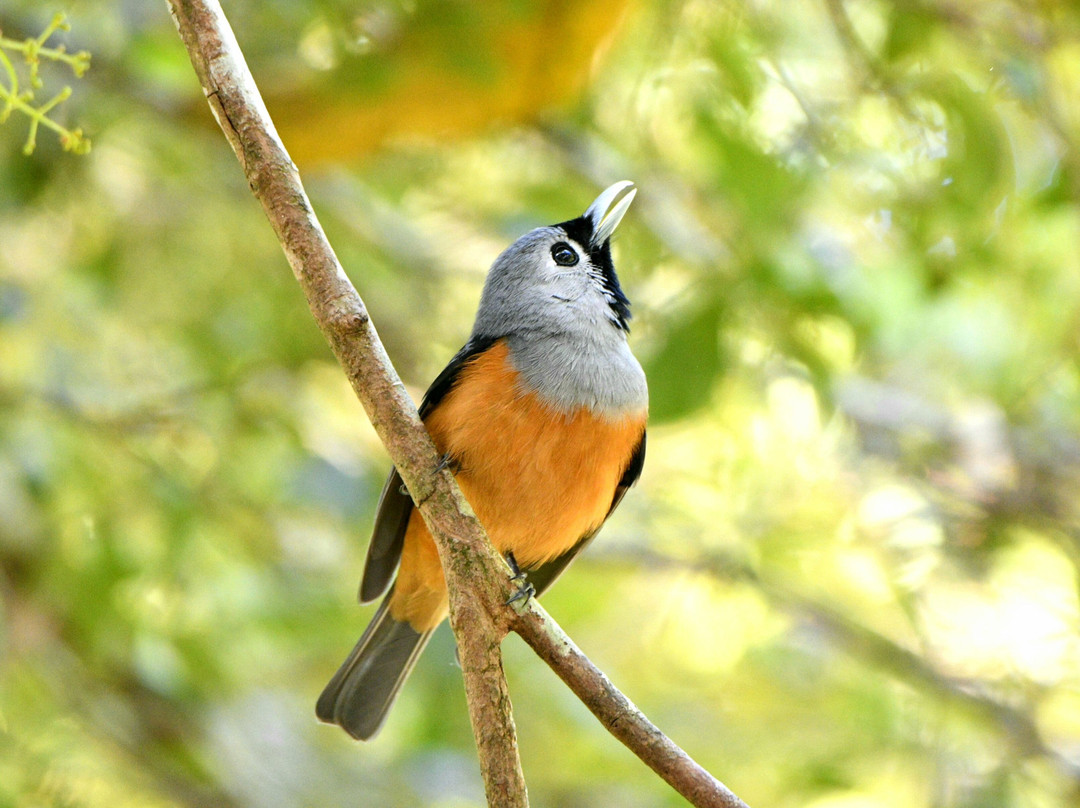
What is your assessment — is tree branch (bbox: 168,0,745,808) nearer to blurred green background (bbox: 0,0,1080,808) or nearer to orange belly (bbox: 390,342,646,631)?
orange belly (bbox: 390,342,646,631)

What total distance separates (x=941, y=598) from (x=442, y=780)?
8.34ft

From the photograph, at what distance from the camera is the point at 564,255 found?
167 inches

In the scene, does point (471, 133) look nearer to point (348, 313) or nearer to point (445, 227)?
point (445, 227)

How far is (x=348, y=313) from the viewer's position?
2.37 meters

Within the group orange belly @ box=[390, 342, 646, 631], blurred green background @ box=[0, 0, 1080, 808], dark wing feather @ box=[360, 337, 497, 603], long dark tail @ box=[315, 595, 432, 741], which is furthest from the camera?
Result: blurred green background @ box=[0, 0, 1080, 808]

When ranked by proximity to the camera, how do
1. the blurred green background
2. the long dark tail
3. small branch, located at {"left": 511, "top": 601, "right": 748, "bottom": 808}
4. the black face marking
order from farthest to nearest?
the blurred green background, the black face marking, the long dark tail, small branch, located at {"left": 511, "top": 601, "right": 748, "bottom": 808}

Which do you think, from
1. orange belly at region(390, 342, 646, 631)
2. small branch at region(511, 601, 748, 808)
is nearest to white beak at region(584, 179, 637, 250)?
orange belly at region(390, 342, 646, 631)

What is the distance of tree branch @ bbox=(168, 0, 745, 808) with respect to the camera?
237cm

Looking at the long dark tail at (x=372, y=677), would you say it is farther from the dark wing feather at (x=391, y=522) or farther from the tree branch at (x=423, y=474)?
the tree branch at (x=423, y=474)

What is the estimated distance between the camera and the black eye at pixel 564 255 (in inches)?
166

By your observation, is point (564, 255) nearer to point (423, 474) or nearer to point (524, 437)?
point (524, 437)

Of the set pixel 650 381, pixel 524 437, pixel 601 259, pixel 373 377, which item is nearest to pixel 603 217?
pixel 601 259

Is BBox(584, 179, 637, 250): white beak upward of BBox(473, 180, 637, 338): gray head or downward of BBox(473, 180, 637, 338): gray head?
upward

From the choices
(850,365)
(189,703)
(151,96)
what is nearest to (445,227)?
(151,96)
